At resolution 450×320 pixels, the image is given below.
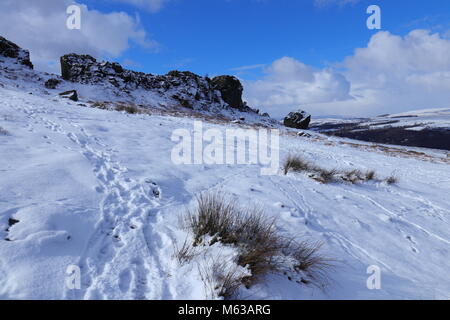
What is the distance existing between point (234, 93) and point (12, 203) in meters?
44.5

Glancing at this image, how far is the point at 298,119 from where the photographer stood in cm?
3666

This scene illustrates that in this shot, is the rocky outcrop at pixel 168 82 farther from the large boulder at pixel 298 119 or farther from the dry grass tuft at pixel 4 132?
the dry grass tuft at pixel 4 132

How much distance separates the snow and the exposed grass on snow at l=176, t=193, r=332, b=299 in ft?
0.34

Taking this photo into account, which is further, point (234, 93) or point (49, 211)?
point (234, 93)

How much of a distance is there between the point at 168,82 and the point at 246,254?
40.3 meters

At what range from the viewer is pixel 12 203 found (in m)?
2.70

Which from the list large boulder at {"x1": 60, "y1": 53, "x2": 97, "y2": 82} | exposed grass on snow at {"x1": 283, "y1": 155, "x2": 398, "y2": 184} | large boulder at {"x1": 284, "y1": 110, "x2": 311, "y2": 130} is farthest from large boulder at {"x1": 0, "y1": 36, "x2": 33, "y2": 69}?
exposed grass on snow at {"x1": 283, "y1": 155, "x2": 398, "y2": 184}

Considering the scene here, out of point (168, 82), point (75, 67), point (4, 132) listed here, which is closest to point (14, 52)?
point (75, 67)

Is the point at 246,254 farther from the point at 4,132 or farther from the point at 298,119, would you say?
the point at 298,119

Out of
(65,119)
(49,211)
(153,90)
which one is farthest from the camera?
(153,90)

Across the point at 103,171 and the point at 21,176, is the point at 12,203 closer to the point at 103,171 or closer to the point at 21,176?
the point at 21,176

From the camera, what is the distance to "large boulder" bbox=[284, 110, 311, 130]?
36500 mm

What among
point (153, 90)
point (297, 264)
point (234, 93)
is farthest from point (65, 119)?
point (234, 93)

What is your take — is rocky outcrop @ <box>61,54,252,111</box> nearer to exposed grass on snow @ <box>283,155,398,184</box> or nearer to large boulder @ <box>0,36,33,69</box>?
large boulder @ <box>0,36,33,69</box>
